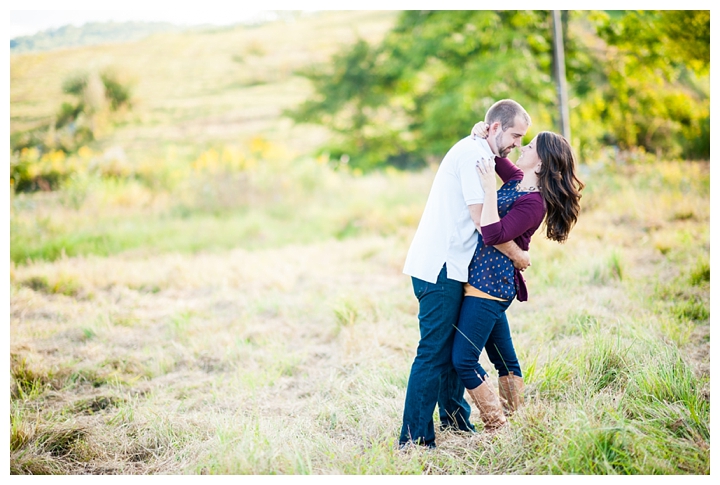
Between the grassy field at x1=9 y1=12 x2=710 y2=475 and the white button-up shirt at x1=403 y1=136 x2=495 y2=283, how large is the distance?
897 mm

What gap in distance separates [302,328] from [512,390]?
7.69 feet

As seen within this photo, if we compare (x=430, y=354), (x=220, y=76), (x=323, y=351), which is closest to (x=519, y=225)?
(x=430, y=354)

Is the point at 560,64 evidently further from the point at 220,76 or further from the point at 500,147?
the point at 220,76

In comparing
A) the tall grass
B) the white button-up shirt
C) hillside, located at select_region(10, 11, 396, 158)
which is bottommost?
the tall grass

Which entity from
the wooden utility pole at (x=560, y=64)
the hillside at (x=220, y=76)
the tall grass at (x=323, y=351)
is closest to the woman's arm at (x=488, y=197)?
the tall grass at (x=323, y=351)

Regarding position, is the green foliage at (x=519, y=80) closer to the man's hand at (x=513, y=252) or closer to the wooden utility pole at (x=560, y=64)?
the wooden utility pole at (x=560, y=64)

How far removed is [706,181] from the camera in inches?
324

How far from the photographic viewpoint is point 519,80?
10523 mm

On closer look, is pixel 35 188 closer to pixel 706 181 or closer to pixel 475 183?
pixel 475 183

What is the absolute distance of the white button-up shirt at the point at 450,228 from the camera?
2488mm

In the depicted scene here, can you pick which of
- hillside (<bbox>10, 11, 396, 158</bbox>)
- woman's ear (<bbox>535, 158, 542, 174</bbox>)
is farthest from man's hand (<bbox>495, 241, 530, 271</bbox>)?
hillside (<bbox>10, 11, 396, 158</bbox>)

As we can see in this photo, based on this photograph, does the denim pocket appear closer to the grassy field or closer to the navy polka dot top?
the navy polka dot top

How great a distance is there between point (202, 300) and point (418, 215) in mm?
3842

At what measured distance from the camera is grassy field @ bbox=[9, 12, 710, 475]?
2701 mm
